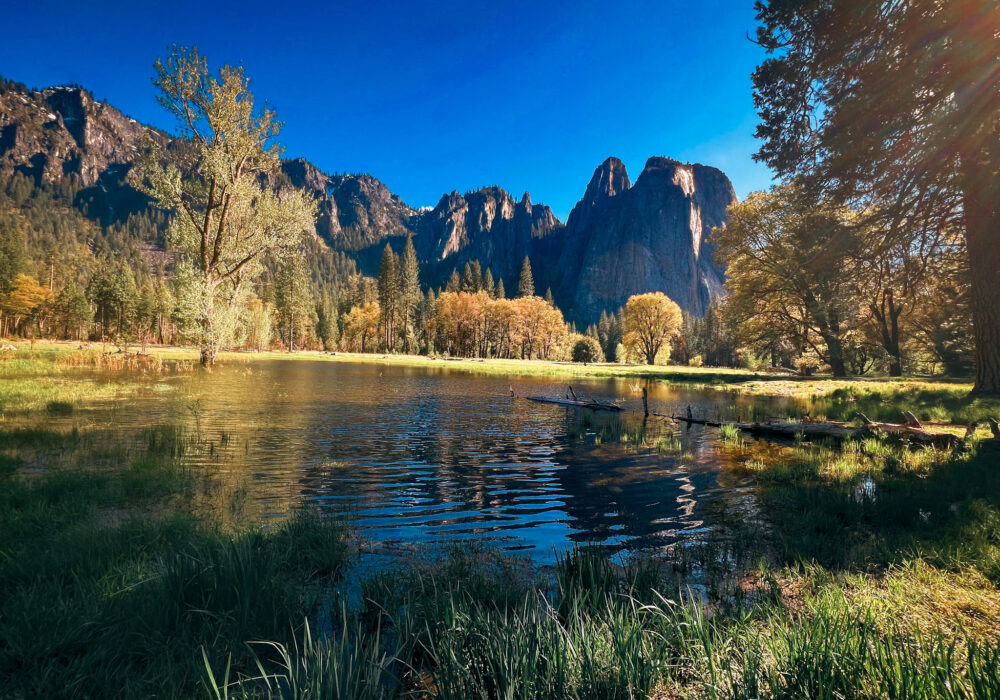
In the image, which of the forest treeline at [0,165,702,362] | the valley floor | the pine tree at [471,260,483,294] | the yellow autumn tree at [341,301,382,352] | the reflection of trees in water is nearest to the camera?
the valley floor

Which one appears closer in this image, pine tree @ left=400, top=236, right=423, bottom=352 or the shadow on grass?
the shadow on grass

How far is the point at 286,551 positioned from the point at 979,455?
530 inches

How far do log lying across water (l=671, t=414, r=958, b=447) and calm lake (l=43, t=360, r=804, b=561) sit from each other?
5.42ft

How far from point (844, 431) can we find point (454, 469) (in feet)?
40.2

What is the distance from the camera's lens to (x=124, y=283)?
3652 inches

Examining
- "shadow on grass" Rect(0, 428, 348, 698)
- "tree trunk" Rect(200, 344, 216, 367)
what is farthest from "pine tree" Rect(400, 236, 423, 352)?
"shadow on grass" Rect(0, 428, 348, 698)

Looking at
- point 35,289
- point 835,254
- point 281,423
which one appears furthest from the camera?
point 35,289

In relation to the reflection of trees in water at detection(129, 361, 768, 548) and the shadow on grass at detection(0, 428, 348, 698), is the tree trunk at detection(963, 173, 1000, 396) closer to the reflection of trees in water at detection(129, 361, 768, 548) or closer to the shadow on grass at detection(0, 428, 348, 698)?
the reflection of trees in water at detection(129, 361, 768, 548)

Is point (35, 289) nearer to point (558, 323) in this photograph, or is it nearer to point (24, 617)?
point (558, 323)

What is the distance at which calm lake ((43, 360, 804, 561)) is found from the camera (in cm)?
769

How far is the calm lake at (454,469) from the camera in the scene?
303 inches

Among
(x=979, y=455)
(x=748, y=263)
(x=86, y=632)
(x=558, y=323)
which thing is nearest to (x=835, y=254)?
(x=979, y=455)

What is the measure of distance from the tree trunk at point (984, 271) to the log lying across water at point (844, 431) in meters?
4.99

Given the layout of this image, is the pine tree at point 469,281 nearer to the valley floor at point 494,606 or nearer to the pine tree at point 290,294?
the pine tree at point 290,294
